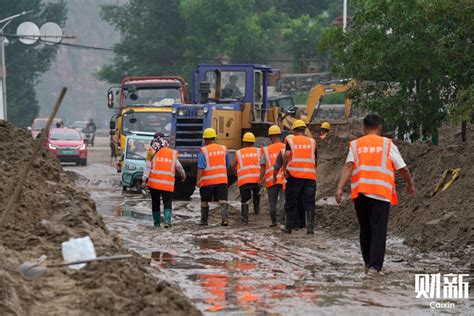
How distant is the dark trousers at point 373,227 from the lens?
13234 mm

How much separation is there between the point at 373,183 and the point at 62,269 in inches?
178

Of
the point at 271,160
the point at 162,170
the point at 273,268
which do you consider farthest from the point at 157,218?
the point at 273,268

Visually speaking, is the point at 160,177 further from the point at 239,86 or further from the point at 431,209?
the point at 239,86

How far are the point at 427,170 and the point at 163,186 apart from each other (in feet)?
15.8

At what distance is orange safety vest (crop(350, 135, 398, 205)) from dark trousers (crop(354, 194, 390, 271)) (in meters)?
0.11

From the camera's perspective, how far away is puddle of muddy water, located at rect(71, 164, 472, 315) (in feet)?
36.3

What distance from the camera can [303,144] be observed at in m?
18.2

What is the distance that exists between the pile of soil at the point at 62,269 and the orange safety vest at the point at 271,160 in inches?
233

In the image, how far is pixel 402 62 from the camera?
80.8 feet

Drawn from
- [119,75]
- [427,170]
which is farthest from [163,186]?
[119,75]

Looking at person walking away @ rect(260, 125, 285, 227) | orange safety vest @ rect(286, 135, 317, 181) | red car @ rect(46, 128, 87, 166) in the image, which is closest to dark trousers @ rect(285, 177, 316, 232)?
orange safety vest @ rect(286, 135, 317, 181)

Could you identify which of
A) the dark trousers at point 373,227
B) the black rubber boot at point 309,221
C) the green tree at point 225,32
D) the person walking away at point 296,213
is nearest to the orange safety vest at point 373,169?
the dark trousers at point 373,227

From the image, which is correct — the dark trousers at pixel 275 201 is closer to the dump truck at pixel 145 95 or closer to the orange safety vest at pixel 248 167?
the orange safety vest at pixel 248 167

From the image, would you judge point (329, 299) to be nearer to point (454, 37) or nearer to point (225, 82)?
point (454, 37)
